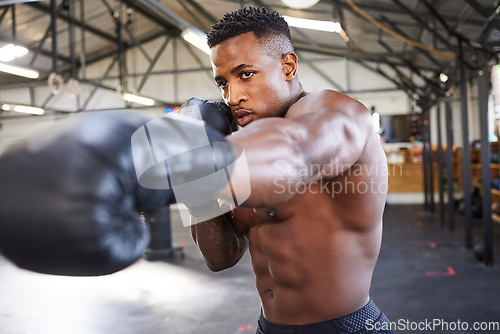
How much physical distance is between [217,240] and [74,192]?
0.82 m

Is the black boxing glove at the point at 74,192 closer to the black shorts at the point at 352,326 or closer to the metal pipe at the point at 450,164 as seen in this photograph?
the black shorts at the point at 352,326

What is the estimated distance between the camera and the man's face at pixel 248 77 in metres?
1.00

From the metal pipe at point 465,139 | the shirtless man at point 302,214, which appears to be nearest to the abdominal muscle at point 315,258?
the shirtless man at point 302,214

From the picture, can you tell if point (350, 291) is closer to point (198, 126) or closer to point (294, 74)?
point (294, 74)

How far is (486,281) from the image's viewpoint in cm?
448

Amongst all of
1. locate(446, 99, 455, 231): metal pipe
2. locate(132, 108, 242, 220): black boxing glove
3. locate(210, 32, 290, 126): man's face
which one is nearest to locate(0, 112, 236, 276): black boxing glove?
locate(132, 108, 242, 220): black boxing glove

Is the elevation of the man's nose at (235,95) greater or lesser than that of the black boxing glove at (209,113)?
greater

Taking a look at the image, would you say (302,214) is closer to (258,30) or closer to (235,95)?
(235,95)

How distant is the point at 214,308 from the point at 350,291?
3046mm

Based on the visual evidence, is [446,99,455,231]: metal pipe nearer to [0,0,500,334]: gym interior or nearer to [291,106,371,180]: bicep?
[0,0,500,334]: gym interior

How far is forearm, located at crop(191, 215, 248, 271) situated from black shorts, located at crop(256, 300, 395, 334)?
254 millimetres

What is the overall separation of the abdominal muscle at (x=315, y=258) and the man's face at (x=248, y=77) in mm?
248

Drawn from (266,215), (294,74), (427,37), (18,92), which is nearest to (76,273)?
(266,215)

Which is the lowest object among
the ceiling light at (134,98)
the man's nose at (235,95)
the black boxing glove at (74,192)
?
the black boxing glove at (74,192)
